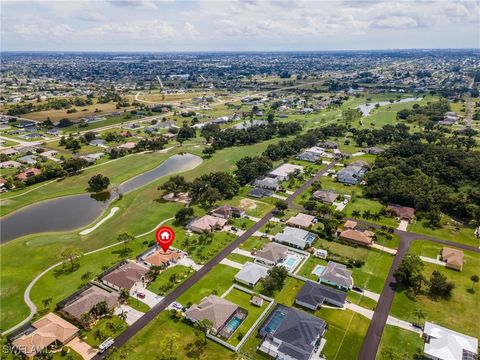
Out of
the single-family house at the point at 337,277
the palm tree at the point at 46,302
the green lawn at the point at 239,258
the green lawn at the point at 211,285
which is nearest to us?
the palm tree at the point at 46,302

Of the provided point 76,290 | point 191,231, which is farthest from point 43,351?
point 191,231

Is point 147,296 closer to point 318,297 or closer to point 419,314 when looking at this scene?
point 318,297

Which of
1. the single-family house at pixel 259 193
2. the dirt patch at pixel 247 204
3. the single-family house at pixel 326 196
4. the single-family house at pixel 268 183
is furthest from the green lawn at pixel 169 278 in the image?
the single-family house at pixel 326 196

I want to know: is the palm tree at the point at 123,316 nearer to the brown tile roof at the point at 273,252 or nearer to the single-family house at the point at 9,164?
the brown tile roof at the point at 273,252

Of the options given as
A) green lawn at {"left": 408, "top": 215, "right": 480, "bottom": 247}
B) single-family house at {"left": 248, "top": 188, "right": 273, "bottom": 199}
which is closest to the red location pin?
single-family house at {"left": 248, "top": 188, "right": 273, "bottom": 199}

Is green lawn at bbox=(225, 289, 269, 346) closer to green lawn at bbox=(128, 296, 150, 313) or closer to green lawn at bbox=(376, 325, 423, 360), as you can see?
green lawn at bbox=(128, 296, 150, 313)

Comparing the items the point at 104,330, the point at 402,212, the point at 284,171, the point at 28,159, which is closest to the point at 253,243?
the point at 104,330

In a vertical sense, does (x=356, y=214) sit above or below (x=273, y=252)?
above
